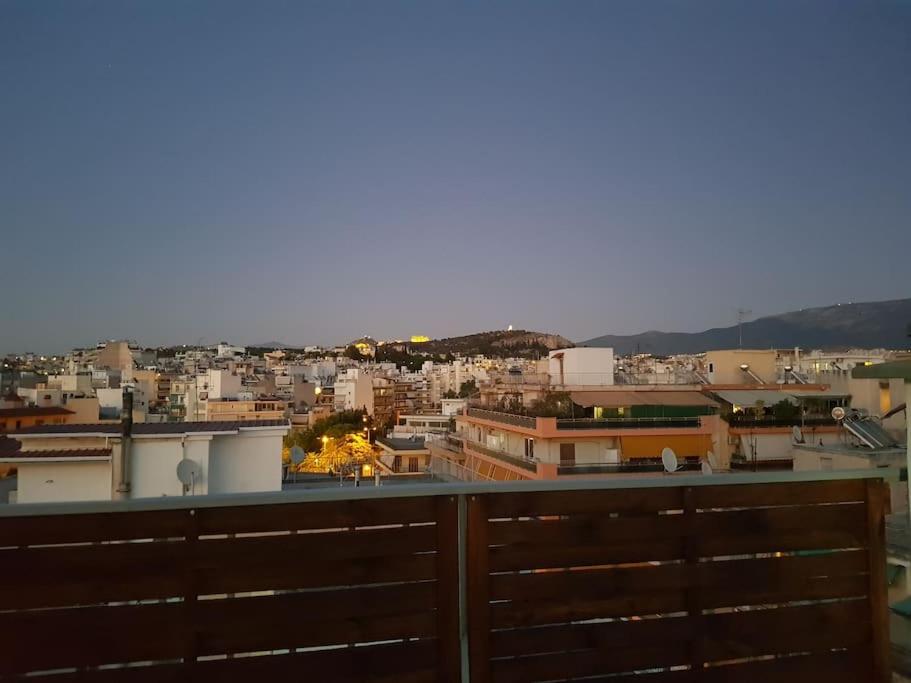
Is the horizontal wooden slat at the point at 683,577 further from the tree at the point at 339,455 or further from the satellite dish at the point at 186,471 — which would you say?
the tree at the point at 339,455

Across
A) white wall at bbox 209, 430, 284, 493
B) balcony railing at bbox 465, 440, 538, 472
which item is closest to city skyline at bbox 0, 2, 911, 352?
white wall at bbox 209, 430, 284, 493

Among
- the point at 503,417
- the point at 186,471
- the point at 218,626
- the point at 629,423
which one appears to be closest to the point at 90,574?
the point at 218,626

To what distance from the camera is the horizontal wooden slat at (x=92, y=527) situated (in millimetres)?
1572

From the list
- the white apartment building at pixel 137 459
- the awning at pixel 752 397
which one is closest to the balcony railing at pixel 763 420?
the awning at pixel 752 397

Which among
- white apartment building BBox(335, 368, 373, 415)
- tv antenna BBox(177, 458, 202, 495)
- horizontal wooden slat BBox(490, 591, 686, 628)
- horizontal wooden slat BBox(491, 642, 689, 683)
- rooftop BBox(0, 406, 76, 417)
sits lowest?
white apartment building BBox(335, 368, 373, 415)

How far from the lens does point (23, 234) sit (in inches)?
1092

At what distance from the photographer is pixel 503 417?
22453 millimetres

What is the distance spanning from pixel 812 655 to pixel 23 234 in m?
34.4

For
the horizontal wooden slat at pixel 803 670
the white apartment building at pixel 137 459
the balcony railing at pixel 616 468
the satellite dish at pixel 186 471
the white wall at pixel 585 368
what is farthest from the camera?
the white wall at pixel 585 368

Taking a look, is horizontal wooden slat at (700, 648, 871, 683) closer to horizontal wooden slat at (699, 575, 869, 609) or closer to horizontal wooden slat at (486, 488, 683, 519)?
horizontal wooden slat at (699, 575, 869, 609)

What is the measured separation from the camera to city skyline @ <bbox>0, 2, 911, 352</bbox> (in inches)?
677

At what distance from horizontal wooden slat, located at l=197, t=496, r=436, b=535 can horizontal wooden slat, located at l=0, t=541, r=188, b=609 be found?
0.40 ft

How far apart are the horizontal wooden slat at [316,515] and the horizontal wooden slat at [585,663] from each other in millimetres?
512

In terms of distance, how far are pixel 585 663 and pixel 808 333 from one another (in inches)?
4225
